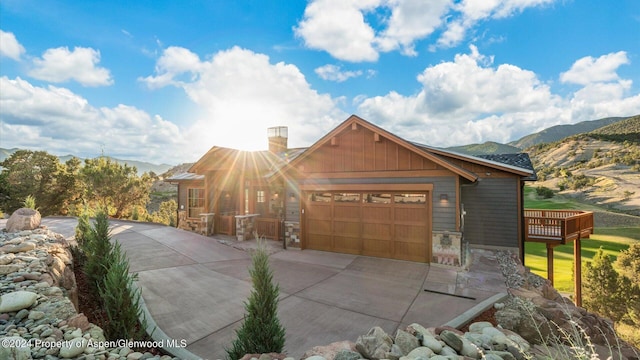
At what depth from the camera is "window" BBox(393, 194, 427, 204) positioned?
8.58 metres

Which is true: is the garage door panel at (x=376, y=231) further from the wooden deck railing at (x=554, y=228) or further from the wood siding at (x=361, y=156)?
the wooden deck railing at (x=554, y=228)

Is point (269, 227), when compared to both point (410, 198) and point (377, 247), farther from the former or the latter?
point (410, 198)

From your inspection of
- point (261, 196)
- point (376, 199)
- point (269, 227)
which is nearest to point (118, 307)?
point (376, 199)

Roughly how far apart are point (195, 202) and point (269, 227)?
537 cm

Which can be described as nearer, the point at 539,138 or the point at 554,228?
the point at 554,228

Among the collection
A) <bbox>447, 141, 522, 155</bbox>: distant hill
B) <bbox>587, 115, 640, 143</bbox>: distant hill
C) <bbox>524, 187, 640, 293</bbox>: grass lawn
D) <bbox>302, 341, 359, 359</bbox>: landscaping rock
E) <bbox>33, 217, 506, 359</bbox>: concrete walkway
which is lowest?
<bbox>524, 187, 640, 293</bbox>: grass lawn

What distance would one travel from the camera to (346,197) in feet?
32.0

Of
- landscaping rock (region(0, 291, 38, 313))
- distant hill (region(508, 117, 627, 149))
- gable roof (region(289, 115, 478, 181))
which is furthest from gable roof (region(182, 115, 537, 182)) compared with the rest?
distant hill (region(508, 117, 627, 149))

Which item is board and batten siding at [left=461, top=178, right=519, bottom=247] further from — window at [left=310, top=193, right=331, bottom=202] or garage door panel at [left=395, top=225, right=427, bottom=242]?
window at [left=310, top=193, right=331, bottom=202]

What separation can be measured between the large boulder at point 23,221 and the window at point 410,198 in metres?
12.5

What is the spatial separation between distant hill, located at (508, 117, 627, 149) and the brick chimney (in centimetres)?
10623

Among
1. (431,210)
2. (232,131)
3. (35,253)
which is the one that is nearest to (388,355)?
(431,210)

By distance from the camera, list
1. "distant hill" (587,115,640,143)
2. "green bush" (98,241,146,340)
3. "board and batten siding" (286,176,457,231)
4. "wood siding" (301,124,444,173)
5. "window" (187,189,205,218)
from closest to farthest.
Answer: "green bush" (98,241,146,340) < "board and batten siding" (286,176,457,231) < "wood siding" (301,124,444,173) < "window" (187,189,205,218) < "distant hill" (587,115,640,143)

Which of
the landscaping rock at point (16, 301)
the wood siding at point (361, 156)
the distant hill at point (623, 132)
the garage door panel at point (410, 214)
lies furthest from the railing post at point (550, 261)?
the distant hill at point (623, 132)
